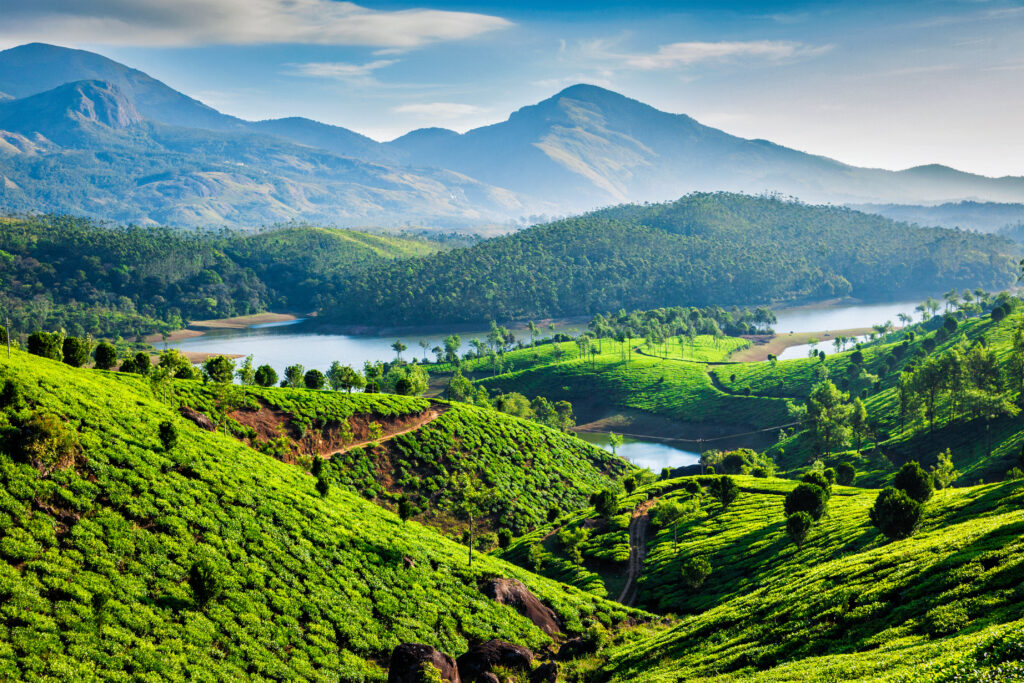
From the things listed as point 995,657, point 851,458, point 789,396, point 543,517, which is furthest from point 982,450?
point 995,657

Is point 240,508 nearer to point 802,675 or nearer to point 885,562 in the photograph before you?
point 802,675

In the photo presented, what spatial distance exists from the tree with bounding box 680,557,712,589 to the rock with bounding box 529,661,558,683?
91.0ft

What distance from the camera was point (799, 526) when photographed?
62.2m

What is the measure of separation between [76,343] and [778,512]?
8443cm

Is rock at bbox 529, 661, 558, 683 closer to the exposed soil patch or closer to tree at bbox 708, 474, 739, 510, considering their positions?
the exposed soil patch

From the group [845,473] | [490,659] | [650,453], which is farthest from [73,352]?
[650,453]

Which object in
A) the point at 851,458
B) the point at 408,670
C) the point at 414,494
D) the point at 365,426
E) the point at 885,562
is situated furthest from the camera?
the point at 851,458

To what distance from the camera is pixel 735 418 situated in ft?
577

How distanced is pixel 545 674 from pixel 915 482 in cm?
4204

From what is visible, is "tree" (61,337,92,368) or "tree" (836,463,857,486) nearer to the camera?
"tree" (61,337,92,368)

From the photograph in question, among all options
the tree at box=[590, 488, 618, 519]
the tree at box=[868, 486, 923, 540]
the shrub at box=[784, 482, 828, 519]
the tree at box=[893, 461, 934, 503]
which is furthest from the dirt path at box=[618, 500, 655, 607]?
the tree at box=[893, 461, 934, 503]

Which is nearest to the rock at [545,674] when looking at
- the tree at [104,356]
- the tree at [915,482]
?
the tree at [915,482]

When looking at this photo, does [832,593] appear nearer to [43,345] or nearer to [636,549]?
[636,549]

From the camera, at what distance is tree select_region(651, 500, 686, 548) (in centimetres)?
7788
